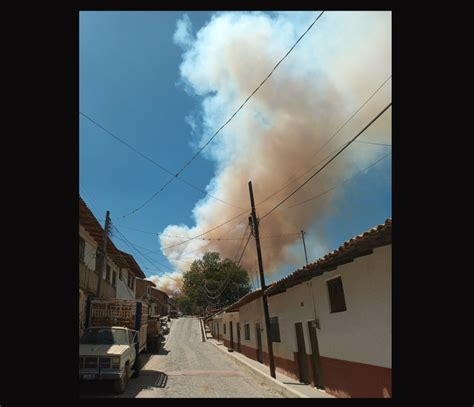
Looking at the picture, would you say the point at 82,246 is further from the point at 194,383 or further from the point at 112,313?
the point at 194,383

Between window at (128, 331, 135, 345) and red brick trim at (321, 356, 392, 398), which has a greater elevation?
window at (128, 331, 135, 345)

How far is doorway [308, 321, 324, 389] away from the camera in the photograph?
1080 cm

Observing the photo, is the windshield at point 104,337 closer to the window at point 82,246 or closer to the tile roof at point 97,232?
the tile roof at point 97,232

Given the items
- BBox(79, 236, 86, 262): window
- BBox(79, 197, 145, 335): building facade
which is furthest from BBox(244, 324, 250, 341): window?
BBox(79, 236, 86, 262): window

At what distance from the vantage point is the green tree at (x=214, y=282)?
226 feet

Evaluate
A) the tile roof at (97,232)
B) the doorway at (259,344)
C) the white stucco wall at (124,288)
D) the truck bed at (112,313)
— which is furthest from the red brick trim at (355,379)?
the white stucco wall at (124,288)

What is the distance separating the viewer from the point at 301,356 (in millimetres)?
12508

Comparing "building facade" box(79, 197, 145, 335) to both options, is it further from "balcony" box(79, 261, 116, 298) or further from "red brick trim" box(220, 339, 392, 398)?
"red brick trim" box(220, 339, 392, 398)

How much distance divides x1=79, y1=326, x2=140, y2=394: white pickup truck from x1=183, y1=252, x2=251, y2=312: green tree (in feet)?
181

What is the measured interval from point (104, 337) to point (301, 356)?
647 centimetres

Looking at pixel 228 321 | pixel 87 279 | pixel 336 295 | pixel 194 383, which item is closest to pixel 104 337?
pixel 194 383

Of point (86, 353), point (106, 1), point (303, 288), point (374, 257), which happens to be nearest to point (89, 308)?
point (86, 353)
